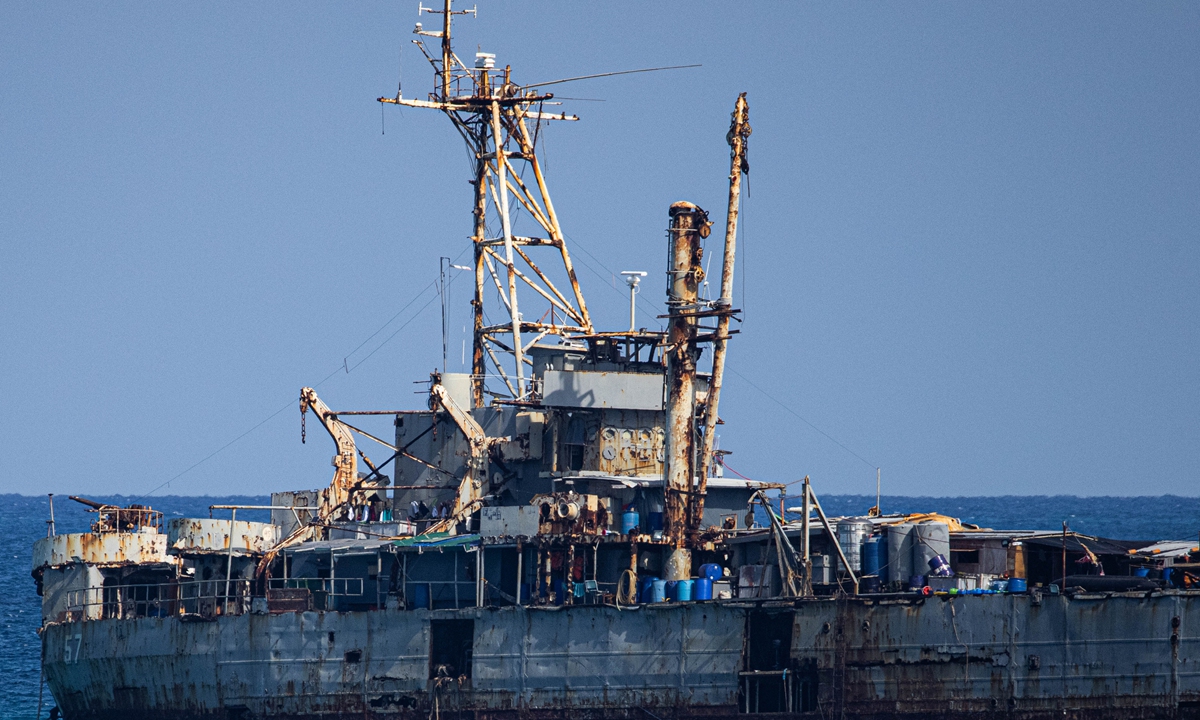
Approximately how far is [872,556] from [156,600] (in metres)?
19.3

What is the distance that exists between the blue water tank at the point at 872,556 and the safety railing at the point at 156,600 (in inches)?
633

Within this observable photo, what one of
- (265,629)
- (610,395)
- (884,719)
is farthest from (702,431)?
(265,629)

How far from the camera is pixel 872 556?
36.5 meters

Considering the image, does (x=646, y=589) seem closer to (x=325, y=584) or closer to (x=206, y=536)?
Answer: (x=325, y=584)

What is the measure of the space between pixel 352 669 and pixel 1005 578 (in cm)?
1554

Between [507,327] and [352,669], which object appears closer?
[352,669]

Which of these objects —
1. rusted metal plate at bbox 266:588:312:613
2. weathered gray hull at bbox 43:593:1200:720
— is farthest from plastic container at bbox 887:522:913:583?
rusted metal plate at bbox 266:588:312:613

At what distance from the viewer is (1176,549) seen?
120 ft

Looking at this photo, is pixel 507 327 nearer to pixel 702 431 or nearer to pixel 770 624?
pixel 702 431

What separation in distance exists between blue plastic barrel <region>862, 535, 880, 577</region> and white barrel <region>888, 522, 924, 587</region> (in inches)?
15.4

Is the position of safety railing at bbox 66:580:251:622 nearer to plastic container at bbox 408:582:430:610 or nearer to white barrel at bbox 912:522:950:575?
plastic container at bbox 408:582:430:610

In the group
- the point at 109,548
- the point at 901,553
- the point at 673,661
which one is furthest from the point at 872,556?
the point at 109,548

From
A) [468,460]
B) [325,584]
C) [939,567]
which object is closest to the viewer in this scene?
[939,567]

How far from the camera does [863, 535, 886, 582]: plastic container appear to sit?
119 feet
